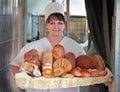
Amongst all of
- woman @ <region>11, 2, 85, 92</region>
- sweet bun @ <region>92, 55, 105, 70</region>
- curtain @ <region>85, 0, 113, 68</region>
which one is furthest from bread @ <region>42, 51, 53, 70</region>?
curtain @ <region>85, 0, 113, 68</region>

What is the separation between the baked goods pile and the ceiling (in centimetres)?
136

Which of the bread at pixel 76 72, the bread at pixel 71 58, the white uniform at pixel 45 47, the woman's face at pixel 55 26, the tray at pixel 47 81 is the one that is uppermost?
the woman's face at pixel 55 26

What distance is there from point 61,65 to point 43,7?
62.1 inches

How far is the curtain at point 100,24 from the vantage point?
229 cm

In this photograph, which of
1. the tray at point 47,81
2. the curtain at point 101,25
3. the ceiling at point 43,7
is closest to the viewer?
the tray at point 47,81

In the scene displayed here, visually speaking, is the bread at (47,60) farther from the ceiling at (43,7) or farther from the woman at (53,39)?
the ceiling at (43,7)

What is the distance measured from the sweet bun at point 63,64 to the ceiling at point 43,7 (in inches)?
56.6

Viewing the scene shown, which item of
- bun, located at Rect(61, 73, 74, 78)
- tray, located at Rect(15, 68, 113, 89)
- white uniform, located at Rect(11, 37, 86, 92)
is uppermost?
white uniform, located at Rect(11, 37, 86, 92)

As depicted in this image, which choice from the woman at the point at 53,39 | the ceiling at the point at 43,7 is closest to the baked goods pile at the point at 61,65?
the woman at the point at 53,39

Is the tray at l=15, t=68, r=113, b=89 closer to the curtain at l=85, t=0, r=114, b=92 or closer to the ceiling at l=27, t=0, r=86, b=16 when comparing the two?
the curtain at l=85, t=0, r=114, b=92

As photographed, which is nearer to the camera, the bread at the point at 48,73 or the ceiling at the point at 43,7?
the bread at the point at 48,73

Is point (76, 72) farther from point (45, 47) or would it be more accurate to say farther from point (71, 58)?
point (45, 47)

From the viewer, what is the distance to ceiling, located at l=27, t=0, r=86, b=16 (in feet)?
8.25

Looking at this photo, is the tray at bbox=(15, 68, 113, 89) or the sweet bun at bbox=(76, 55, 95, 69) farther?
the sweet bun at bbox=(76, 55, 95, 69)
